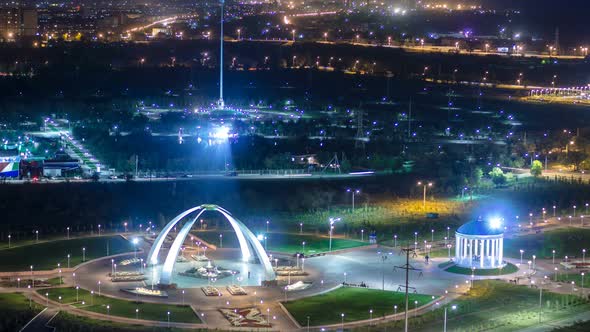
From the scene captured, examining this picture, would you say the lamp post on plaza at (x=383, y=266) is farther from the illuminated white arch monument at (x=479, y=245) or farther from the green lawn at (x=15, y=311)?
the green lawn at (x=15, y=311)

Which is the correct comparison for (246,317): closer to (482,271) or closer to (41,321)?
(41,321)

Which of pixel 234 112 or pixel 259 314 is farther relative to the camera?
pixel 234 112

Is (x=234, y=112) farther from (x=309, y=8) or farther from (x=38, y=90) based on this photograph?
(x=309, y=8)

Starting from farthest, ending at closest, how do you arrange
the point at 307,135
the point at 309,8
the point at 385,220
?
the point at 309,8 < the point at 307,135 < the point at 385,220

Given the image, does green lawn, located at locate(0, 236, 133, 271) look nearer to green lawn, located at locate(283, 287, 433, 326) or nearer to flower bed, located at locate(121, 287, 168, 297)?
flower bed, located at locate(121, 287, 168, 297)

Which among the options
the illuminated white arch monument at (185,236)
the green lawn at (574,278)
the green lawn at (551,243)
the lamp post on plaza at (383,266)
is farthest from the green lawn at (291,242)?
the green lawn at (574,278)

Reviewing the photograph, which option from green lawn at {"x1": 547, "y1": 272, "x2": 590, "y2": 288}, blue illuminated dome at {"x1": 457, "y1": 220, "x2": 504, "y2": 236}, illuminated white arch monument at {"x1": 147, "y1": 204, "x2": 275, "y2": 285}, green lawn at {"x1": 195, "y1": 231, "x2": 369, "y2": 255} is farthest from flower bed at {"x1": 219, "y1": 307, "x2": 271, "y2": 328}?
green lawn at {"x1": 547, "y1": 272, "x2": 590, "y2": 288}

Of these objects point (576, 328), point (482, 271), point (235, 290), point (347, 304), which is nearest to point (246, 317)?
point (235, 290)

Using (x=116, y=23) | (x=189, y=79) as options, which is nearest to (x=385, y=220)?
(x=189, y=79)
